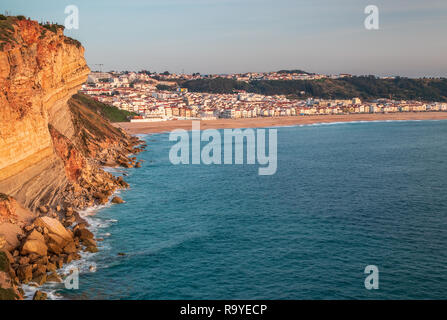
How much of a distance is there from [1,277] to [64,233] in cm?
673

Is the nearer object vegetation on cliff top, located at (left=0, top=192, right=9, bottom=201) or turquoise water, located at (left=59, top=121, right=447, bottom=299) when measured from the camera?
turquoise water, located at (left=59, top=121, right=447, bottom=299)

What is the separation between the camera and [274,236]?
82.7 ft

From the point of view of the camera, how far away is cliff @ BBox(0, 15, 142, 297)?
21.3m

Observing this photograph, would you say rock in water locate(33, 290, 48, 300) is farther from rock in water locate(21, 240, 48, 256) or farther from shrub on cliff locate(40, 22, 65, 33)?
shrub on cliff locate(40, 22, 65, 33)

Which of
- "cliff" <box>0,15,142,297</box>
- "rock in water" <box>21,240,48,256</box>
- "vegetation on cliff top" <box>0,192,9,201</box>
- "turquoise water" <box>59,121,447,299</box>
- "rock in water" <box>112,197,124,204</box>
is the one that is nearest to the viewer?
"turquoise water" <box>59,121,447,299</box>

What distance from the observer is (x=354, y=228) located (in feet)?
85.9

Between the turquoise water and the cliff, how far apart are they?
92.7 inches

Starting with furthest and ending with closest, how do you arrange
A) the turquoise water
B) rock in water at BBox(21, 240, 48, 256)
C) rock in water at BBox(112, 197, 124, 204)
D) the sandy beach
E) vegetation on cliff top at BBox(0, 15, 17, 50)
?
the sandy beach, rock in water at BBox(112, 197, 124, 204), vegetation on cliff top at BBox(0, 15, 17, 50), rock in water at BBox(21, 240, 48, 256), the turquoise water

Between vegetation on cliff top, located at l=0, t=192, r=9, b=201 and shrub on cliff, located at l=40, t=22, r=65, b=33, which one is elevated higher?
shrub on cliff, located at l=40, t=22, r=65, b=33

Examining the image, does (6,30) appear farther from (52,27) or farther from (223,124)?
(223,124)

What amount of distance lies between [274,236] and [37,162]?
16617 millimetres

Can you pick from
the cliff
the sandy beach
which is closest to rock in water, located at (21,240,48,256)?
the cliff
